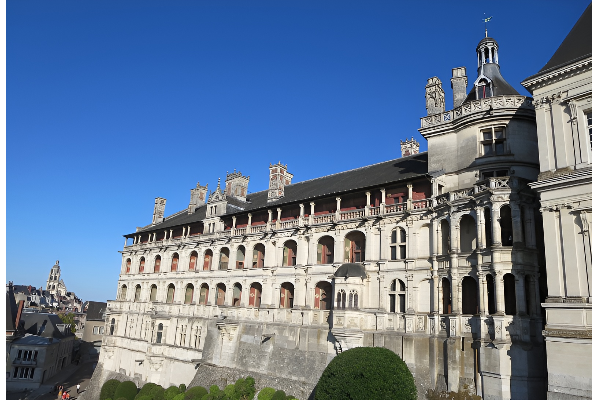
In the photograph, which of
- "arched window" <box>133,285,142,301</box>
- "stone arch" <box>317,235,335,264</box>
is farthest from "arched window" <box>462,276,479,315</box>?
"arched window" <box>133,285,142,301</box>

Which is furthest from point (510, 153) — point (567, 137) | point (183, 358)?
point (183, 358)

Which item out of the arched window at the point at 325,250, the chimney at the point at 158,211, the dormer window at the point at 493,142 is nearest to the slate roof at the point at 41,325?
the chimney at the point at 158,211

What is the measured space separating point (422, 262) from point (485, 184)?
707 centimetres

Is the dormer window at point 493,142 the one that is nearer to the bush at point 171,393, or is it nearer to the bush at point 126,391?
the bush at point 171,393

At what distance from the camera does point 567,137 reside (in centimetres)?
2338

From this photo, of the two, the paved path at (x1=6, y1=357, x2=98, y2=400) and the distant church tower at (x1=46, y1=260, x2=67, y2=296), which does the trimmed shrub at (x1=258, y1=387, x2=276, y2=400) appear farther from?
the distant church tower at (x1=46, y1=260, x2=67, y2=296)

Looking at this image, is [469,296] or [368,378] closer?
[368,378]

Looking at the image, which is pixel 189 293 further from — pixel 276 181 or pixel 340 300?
pixel 340 300

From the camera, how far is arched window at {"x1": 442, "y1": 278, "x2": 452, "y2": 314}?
2860 centimetres

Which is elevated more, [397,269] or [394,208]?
[394,208]

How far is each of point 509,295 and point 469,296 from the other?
2428mm

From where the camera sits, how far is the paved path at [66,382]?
189ft

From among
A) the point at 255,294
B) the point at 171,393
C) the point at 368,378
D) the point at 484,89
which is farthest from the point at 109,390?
the point at 484,89

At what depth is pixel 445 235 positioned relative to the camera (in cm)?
3022
